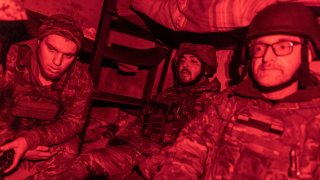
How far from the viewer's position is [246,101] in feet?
4.38

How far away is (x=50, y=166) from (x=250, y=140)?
1.02 m

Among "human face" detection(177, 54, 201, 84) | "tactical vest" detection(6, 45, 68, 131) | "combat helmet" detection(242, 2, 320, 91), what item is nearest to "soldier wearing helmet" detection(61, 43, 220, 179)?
"human face" detection(177, 54, 201, 84)

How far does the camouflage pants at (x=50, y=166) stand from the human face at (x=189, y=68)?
0.77 metres

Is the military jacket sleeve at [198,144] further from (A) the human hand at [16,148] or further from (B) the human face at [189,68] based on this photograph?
(A) the human hand at [16,148]

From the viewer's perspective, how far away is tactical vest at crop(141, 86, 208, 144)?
1.83m

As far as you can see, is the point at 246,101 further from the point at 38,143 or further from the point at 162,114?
the point at 38,143

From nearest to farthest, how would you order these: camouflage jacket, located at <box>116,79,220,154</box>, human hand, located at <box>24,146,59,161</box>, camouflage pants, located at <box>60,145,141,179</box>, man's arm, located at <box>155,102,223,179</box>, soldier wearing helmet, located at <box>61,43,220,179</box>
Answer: man's arm, located at <box>155,102,223,179</box>, human hand, located at <box>24,146,59,161</box>, camouflage pants, located at <box>60,145,141,179</box>, soldier wearing helmet, located at <box>61,43,220,179</box>, camouflage jacket, located at <box>116,79,220,154</box>

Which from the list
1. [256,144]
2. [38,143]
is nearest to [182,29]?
[256,144]

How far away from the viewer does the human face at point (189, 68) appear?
73.9 inches

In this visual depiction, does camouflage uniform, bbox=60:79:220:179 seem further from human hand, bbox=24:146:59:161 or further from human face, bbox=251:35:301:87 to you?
human face, bbox=251:35:301:87

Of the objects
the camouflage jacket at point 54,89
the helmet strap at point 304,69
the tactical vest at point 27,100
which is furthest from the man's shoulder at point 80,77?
the helmet strap at point 304,69

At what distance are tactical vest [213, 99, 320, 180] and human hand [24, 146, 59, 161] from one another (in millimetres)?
839

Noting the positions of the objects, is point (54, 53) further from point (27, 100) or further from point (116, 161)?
point (116, 161)

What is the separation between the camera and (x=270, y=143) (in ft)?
3.96
